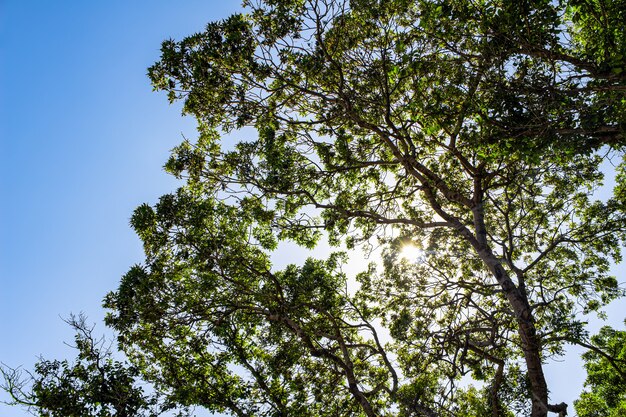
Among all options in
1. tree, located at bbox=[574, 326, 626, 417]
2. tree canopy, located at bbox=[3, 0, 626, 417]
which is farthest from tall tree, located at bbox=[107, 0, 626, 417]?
tree, located at bbox=[574, 326, 626, 417]

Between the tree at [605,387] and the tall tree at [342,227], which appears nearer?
the tall tree at [342,227]

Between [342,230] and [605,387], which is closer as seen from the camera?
[342,230]

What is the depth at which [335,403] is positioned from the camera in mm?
10867

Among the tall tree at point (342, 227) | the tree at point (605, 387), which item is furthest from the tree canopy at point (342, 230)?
the tree at point (605, 387)

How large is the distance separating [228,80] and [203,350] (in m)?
7.35

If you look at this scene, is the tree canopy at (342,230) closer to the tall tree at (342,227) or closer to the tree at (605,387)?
the tall tree at (342,227)

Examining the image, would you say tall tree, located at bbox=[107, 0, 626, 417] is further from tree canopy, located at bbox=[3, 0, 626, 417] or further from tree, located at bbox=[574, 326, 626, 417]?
tree, located at bbox=[574, 326, 626, 417]

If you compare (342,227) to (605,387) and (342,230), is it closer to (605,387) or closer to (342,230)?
(342,230)

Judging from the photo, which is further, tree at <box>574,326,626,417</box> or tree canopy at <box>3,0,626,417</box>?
tree at <box>574,326,626,417</box>

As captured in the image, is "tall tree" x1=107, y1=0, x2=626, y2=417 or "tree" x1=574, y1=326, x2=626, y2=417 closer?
"tall tree" x1=107, y1=0, x2=626, y2=417

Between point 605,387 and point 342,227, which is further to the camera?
point 605,387

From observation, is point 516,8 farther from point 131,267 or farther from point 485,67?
point 131,267

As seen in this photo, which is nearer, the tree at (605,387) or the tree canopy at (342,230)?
Answer: the tree canopy at (342,230)

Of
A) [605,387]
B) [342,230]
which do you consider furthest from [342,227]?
[605,387]
